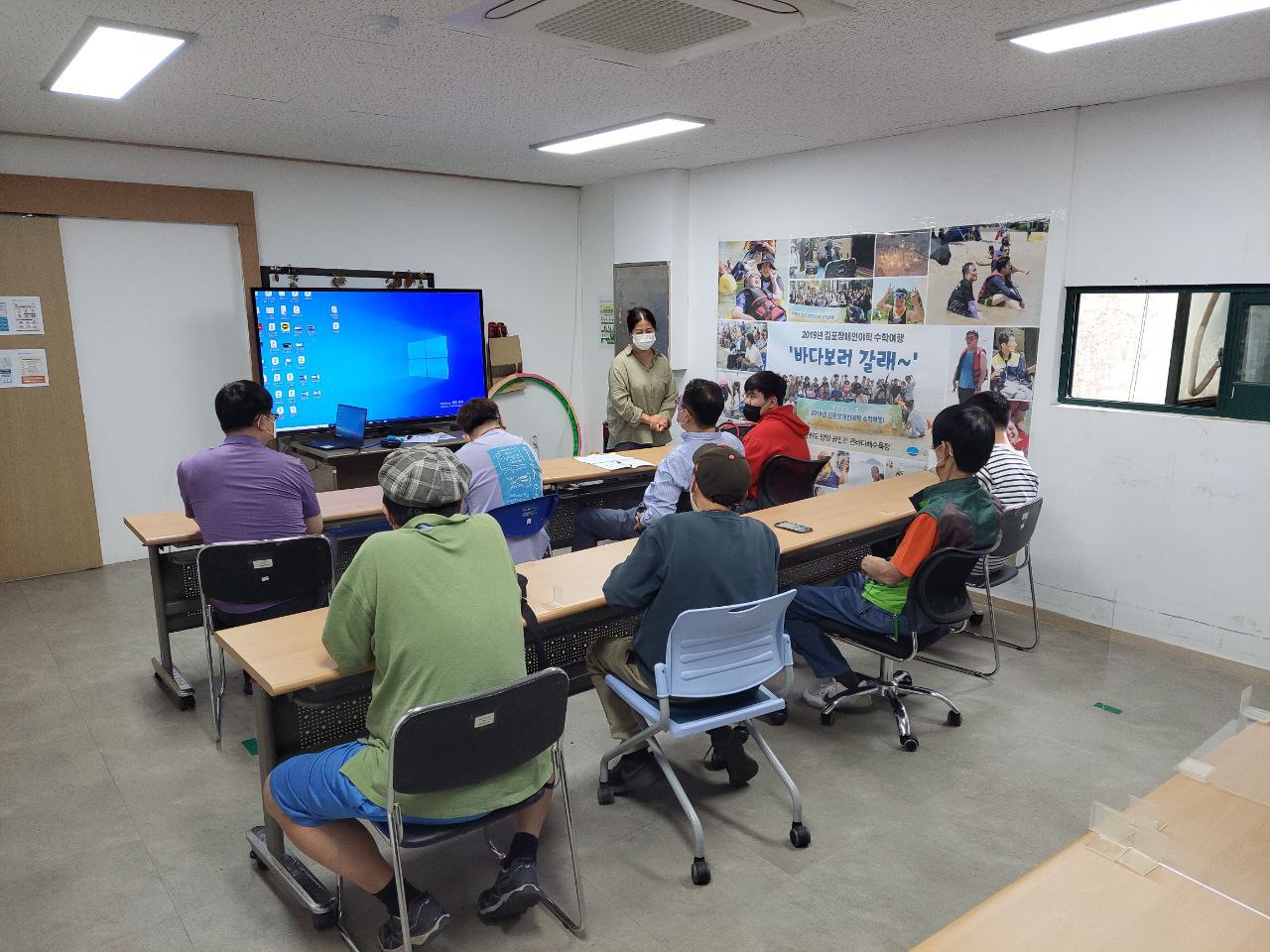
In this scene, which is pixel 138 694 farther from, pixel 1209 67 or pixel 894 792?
pixel 1209 67

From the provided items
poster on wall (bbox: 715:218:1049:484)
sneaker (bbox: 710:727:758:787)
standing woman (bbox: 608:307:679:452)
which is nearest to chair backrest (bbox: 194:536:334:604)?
sneaker (bbox: 710:727:758:787)

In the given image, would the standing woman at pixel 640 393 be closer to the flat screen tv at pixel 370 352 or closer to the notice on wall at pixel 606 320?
the notice on wall at pixel 606 320

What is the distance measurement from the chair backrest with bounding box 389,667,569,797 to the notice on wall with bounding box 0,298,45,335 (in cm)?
464

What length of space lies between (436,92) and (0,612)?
12.0 feet

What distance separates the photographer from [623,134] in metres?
4.92

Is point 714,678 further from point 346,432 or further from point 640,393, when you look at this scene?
point 346,432

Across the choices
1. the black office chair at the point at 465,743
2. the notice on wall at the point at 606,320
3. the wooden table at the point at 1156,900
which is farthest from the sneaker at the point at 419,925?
the notice on wall at the point at 606,320

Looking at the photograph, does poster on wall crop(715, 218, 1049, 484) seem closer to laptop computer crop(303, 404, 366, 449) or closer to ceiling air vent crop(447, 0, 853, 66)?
ceiling air vent crop(447, 0, 853, 66)

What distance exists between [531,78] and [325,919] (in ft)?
10.7

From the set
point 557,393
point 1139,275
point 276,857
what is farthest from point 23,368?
point 1139,275

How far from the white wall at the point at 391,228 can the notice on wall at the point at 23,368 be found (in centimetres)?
32

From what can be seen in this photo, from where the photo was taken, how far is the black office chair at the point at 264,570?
9.80ft

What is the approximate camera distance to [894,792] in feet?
9.71

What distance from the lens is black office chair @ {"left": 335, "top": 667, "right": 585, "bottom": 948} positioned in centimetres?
183
